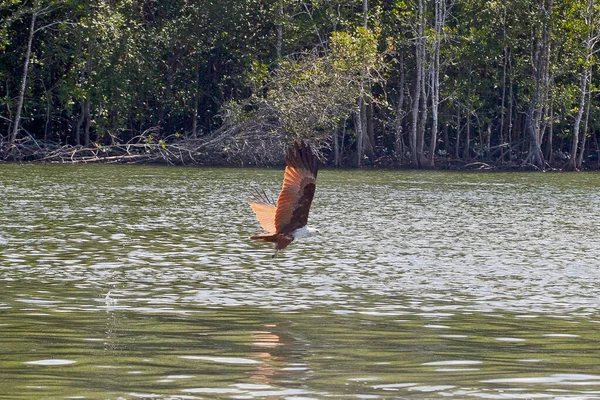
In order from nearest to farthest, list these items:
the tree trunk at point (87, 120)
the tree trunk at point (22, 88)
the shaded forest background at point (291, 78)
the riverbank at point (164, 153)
A: the tree trunk at point (22, 88) → the riverbank at point (164, 153) → the shaded forest background at point (291, 78) → the tree trunk at point (87, 120)

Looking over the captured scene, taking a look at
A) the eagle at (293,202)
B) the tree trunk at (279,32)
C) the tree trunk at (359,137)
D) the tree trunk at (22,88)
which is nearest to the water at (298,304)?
the eagle at (293,202)

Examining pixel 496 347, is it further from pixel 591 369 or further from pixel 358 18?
pixel 358 18

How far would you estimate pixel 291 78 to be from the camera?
43.3m

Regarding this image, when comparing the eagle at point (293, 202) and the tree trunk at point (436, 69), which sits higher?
the tree trunk at point (436, 69)

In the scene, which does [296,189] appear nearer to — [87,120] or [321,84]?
[321,84]

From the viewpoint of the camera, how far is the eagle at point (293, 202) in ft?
35.8

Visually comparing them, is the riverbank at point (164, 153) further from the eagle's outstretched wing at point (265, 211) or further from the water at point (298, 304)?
the eagle's outstretched wing at point (265, 211)

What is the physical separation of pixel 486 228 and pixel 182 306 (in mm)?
10404

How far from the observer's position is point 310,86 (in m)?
43.1

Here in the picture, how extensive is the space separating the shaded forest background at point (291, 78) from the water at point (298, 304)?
19645mm

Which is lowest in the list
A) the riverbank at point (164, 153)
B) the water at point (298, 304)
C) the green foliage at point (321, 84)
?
the water at point (298, 304)

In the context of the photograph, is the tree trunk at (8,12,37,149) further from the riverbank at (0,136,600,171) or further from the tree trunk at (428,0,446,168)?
the tree trunk at (428,0,446,168)

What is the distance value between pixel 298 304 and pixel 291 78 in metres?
32.8

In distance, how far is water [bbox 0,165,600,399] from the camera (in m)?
7.35
